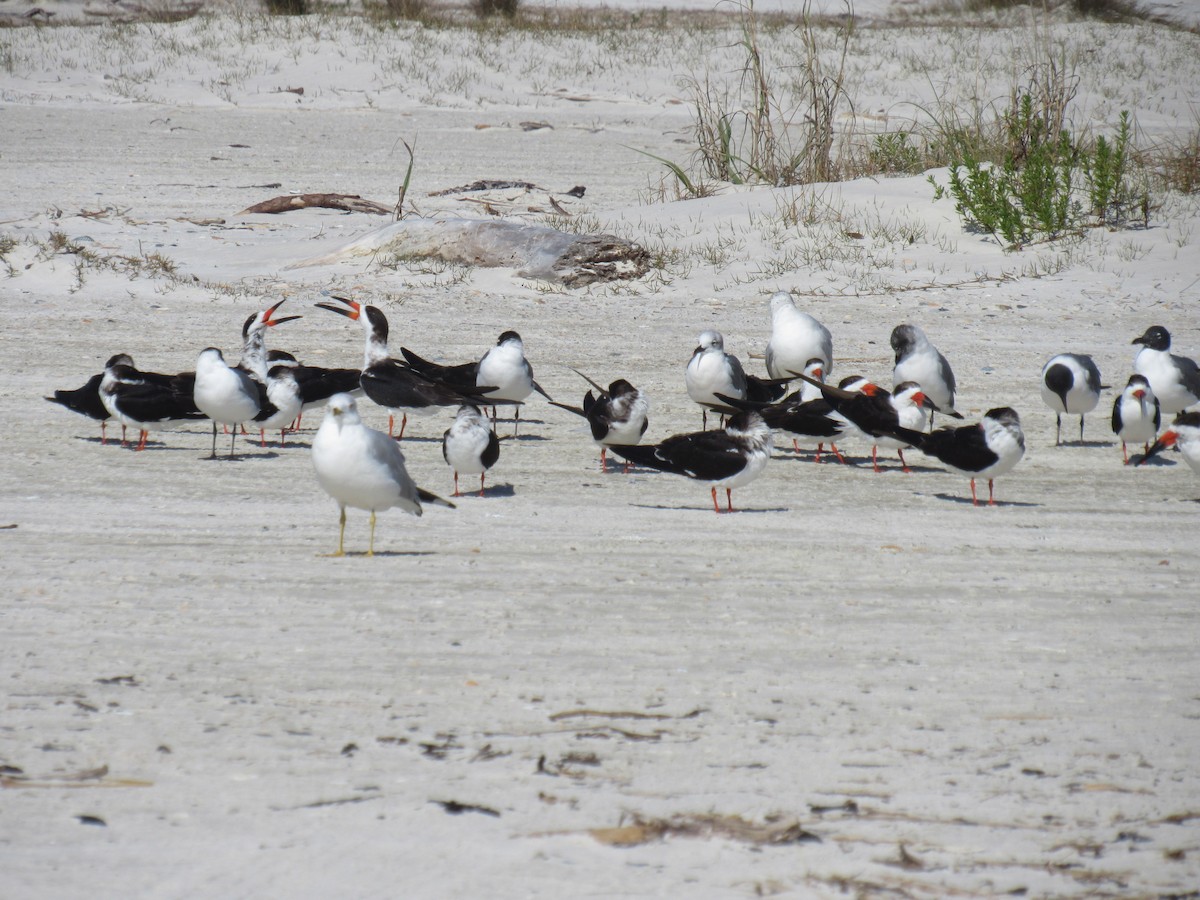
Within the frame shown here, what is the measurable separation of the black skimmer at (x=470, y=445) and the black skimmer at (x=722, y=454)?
36.6 inches

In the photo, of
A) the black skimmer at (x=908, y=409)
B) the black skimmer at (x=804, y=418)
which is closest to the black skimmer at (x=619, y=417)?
the black skimmer at (x=804, y=418)

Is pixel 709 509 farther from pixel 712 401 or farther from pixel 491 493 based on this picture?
pixel 712 401

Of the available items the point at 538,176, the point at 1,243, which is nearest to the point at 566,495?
the point at 1,243

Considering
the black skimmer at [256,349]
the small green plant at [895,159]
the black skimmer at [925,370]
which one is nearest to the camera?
the black skimmer at [925,370]

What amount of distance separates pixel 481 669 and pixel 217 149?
1661 centimetres

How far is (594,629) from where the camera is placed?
4926 mm

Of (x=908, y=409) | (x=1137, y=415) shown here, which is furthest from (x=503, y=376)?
(x=1137, y=415)

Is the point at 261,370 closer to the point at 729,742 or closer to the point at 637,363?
the point at 637,363

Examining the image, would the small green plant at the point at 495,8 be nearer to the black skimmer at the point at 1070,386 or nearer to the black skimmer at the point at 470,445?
the black skimmer at the point at 1070,386

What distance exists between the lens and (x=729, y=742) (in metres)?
3.93

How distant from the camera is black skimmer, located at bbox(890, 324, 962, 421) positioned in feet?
29.1

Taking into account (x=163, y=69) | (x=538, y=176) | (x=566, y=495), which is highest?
(x=163, y=69)

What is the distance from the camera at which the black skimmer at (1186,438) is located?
745 cm

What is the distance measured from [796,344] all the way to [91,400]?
478 cm
